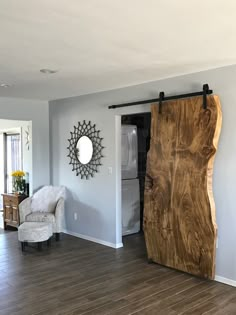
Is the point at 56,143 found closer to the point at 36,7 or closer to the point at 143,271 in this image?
the point at 143,271

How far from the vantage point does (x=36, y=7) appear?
7.13 ft

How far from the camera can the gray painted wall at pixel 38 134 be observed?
6078mm

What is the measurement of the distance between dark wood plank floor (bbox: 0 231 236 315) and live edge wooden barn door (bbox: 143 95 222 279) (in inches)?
10.5

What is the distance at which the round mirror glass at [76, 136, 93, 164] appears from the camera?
5.53 metres

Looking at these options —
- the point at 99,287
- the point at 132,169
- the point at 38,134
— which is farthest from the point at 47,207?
the point at 99,287

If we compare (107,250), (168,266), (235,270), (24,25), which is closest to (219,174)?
(235,270)

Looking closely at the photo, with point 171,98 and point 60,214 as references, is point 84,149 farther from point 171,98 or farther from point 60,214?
point 171,98

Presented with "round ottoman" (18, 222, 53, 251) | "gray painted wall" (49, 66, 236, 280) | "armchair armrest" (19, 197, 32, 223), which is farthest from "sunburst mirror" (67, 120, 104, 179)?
"round ottoman" (18, 222, 53, 251)

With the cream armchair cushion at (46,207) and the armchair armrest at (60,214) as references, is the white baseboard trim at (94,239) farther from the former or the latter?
the armchair armrest at (60,214)

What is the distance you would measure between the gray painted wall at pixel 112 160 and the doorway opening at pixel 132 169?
581mm

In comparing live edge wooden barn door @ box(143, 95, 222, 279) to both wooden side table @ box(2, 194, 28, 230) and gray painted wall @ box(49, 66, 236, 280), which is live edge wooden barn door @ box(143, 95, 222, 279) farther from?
wooden side table @ box(2, 194, 28, 230)

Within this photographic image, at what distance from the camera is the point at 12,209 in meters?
6.23

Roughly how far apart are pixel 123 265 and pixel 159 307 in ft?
3.95

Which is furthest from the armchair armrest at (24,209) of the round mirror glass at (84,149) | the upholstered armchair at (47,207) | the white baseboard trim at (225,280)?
the white baseboard trim at (225,280)
